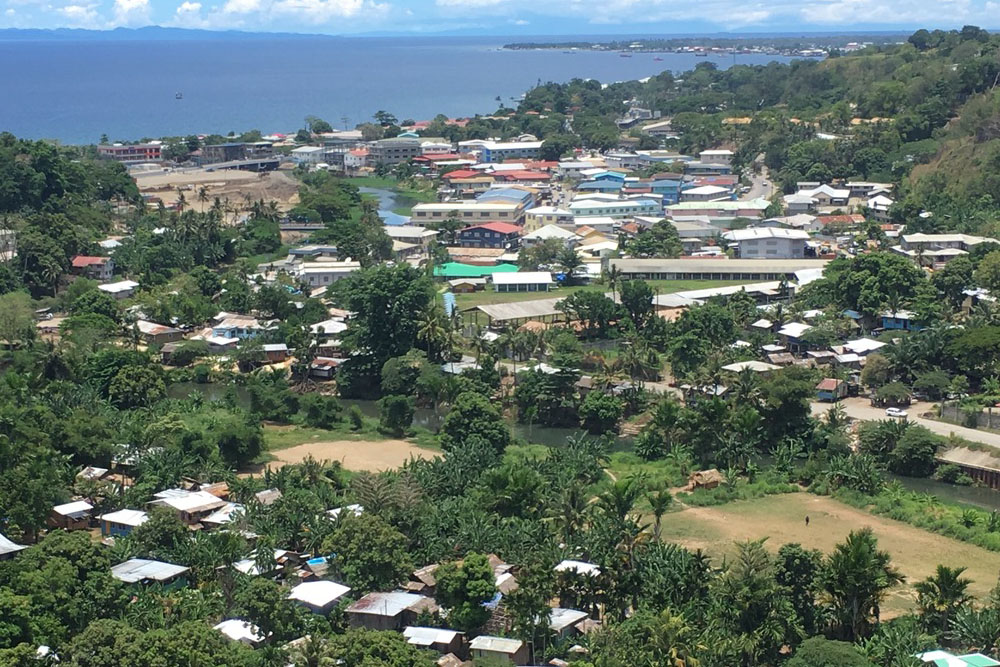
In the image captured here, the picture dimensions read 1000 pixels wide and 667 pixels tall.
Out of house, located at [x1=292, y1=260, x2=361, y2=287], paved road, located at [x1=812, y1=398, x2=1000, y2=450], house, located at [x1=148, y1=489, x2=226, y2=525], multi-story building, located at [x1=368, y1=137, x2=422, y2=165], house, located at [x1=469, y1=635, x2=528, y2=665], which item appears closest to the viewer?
house, located at [x1=469, y1=635, x2=528, y2=665]

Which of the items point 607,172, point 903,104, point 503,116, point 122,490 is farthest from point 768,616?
point 503,116

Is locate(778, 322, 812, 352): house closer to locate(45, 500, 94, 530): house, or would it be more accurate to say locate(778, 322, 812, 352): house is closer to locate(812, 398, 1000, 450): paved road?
locate(812, 398, 1000, 450): paved road

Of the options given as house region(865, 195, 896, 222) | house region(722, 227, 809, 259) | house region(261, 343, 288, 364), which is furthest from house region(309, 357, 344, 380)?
house region(865, 195, 896, 222)

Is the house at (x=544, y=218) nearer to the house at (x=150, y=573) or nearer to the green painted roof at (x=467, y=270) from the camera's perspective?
the green painted roof at (x=467, y=270)

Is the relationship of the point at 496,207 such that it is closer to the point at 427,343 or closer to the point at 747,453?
the point at 427,343

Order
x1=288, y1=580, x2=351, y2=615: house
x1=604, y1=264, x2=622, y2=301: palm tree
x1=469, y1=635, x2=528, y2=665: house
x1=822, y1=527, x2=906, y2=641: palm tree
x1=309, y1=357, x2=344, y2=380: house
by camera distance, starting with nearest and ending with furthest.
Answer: x1=469, y1=635, x2=528, y2=665: house
x1=822, y1=527, x2=906, y2=641: palm tree
x1=288, y1=580, x2=351, y2=615: house
x1=309, y1=357, x2=344, y2=380: house
x1=604, y1=264, x2=622, y2=301: palm tree

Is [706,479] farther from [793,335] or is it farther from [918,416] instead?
[793,335]
